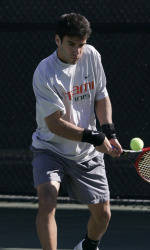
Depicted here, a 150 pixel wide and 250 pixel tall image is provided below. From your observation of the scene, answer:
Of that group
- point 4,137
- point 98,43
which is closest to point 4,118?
point 4,137

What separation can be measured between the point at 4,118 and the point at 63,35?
105 inches

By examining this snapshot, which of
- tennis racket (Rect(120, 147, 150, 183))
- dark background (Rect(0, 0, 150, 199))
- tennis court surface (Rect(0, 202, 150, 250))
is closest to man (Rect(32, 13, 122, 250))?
tennis racket (Rect(120, 147, 150, 183))

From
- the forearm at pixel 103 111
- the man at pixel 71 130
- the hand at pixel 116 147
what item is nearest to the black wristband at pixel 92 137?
the man at pixel 71 130

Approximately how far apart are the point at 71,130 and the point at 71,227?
1.90m

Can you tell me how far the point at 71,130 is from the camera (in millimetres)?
4504

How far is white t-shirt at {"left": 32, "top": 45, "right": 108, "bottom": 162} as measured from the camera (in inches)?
177

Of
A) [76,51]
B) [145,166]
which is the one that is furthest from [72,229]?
[76,51]

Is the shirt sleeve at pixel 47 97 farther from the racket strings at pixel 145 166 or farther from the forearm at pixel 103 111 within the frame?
the racket strings at pixel 145 166

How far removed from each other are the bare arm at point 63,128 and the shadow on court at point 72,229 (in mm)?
1323

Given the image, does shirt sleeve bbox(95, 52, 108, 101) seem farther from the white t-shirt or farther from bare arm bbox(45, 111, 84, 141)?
bare arm bbox(45, 111, 84, 141)

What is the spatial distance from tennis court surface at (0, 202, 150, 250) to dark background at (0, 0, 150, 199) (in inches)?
6.9

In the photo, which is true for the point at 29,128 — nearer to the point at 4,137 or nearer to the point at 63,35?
the point at 4,137

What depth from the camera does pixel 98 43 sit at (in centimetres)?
675

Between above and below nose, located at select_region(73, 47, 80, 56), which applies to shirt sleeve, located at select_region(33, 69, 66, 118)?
below
